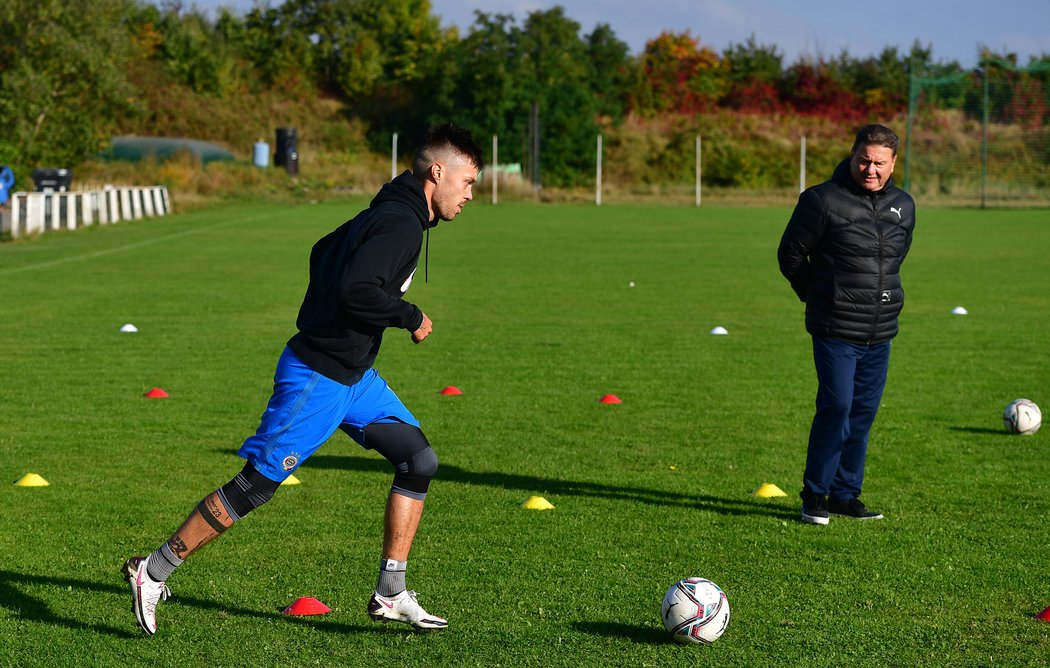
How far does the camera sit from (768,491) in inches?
328

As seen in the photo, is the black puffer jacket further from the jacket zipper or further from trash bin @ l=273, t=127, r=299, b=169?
trash bin @ l=273, t=127, r=299, b=169

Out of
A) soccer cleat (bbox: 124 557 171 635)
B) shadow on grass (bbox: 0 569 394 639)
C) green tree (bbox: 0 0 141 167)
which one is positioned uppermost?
green tree (bbox: 0 0 141 167)

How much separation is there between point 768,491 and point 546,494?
133cm

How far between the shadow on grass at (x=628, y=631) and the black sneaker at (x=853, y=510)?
2459 mm

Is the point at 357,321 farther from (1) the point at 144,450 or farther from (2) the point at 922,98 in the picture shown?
(2) the point at 922,98

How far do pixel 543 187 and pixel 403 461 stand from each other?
6578cm

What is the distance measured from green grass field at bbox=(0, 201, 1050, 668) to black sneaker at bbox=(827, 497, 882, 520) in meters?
0.18

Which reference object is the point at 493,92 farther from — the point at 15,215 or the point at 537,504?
the point at 537,504

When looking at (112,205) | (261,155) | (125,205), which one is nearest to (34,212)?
(112,205)

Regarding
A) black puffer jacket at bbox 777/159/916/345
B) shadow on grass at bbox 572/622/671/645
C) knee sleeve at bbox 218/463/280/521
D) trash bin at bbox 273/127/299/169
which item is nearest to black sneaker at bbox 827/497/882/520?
black puffer jacket at bbox 777/159/916/345

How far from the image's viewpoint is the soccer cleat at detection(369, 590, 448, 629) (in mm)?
5652

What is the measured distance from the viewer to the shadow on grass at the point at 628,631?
5.61 m

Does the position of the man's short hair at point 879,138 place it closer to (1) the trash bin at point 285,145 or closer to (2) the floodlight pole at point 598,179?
(2) the floodlight pole at point 598,179

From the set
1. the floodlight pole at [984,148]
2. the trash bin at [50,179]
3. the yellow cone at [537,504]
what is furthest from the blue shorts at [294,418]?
the floodlight pole at [984,148]
